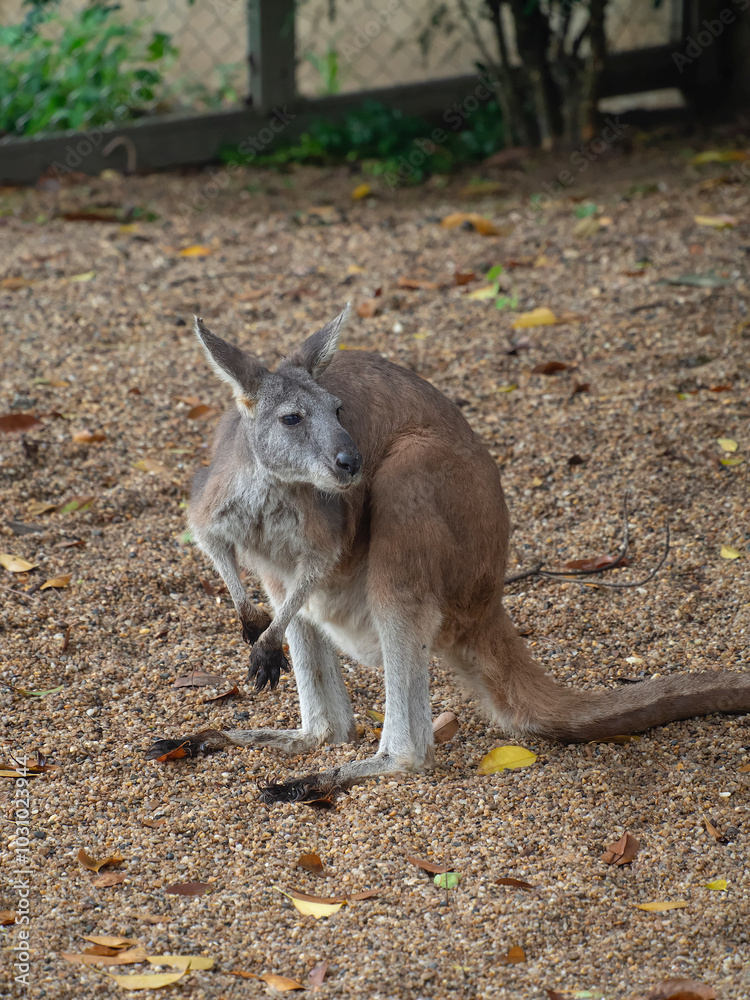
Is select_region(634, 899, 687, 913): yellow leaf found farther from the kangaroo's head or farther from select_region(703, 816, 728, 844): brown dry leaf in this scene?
the kangaroo's head

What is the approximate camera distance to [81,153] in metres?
6.80

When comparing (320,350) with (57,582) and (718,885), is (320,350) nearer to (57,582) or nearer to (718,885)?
(57,582)

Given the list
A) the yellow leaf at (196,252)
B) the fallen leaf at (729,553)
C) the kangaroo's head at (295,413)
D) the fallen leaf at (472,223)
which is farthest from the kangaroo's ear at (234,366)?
the fallen leaf at (472,223)

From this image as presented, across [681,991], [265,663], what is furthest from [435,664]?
[681,991]

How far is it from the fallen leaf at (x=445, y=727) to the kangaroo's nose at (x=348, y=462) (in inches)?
31.8

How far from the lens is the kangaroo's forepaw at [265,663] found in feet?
8.71

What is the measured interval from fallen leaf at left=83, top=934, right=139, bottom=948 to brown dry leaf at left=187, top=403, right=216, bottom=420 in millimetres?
2601

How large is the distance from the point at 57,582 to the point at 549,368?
2.21m

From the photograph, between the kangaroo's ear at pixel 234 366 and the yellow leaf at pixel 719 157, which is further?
the yellow leaf at pixel 719 157

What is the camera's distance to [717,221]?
570 cm

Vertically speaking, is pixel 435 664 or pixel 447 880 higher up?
pixel 447 880

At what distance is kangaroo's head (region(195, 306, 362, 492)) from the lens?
8.11 ft

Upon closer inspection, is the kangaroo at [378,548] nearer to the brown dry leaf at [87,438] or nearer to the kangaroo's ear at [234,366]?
the kangaroo's ear at [234,366]

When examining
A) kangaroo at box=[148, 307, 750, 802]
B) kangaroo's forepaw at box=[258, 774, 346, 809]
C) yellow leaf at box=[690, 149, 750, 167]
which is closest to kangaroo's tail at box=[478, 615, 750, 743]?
kangaroo at box=[148, 307, 750, 802]
